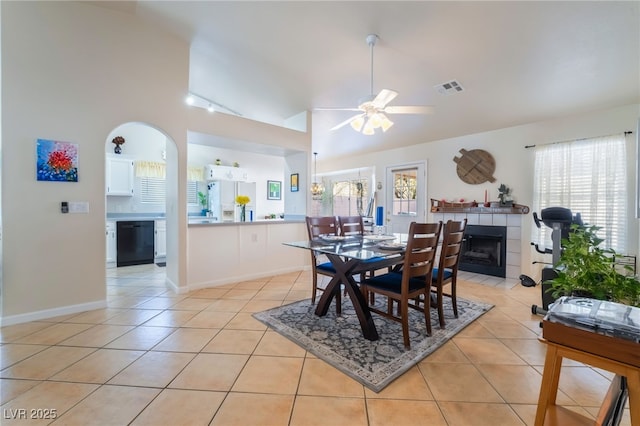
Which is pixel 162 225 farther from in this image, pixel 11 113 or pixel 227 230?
pixel 11 113

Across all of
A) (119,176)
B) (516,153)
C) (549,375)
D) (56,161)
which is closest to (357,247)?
(549,375)

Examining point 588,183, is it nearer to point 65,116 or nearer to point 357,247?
point 357,247

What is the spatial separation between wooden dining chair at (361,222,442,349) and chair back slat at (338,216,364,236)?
108 centimetres

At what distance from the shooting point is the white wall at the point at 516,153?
3.39 m

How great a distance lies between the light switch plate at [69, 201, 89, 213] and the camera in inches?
112

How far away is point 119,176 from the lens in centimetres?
517

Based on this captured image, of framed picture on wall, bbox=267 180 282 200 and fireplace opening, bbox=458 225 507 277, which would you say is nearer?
fireplace opening, bbox=458 225 507 277

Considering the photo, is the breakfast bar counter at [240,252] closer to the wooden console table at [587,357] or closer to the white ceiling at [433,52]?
the white ceiling at [433,52]

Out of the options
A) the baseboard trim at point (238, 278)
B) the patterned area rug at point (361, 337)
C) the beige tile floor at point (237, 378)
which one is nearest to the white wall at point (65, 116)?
the beige tile floor at point (237, 378)

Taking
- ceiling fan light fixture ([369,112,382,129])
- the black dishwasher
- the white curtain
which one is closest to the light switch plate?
the black dishwasher

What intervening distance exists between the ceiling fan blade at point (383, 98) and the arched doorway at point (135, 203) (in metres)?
4.07

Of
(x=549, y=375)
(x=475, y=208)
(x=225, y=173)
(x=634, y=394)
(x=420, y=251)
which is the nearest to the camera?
(x=634, y=394)

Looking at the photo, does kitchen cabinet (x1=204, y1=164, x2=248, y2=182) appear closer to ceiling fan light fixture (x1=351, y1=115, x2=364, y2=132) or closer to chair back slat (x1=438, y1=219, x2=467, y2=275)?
ceiling fan light fixture (x1=351, y1=115, x2=364, y2=132)

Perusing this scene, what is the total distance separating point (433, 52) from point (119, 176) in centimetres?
571
